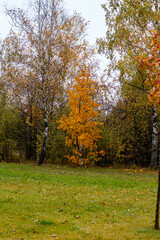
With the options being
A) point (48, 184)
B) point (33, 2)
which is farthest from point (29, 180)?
point (33, 2)

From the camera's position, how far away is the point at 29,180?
13.7 m

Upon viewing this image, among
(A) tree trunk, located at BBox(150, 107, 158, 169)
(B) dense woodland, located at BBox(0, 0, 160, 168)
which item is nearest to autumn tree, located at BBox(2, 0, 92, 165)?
(B) dense woodland, located at BBox(0, 0, 160, 168)

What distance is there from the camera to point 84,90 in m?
20.1

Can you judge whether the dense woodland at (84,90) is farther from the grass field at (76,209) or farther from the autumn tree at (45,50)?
the grass field at (76,209)

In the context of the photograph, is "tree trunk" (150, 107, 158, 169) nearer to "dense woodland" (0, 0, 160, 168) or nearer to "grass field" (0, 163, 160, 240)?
"dense woodland" (0, 0, 160, 168)

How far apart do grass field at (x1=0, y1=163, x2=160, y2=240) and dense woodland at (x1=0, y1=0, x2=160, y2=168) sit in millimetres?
7859

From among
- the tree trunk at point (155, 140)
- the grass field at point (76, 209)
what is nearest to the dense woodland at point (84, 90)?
the tree trunk at point (155, 140)

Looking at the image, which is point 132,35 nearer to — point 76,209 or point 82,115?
point 82,115

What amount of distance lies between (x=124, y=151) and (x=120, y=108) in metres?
3.70

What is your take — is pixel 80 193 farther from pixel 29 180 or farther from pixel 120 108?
pixel 120 108

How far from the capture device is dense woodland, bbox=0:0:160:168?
2042 cm

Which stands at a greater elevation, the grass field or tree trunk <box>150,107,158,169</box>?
tree trunk <box>150,107,158,169</box>

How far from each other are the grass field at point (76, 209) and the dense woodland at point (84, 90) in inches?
309

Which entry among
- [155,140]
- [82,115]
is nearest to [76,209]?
[82,115]
